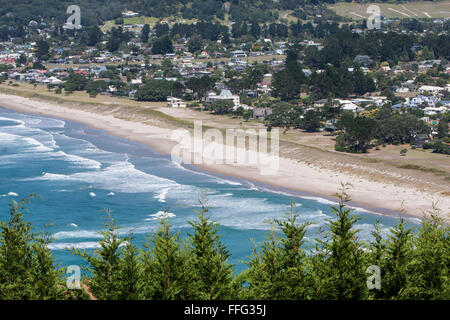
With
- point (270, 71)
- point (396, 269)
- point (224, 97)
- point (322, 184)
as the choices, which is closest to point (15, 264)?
point (396, 269)

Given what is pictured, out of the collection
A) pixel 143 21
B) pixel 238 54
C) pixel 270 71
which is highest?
pixel 143 21

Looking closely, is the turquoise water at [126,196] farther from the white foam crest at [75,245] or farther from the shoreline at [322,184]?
the shoreline at [322,184]

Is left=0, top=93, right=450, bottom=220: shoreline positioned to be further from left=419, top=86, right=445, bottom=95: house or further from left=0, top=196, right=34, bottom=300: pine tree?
left=419, top=86, right=445, bottom=95: house

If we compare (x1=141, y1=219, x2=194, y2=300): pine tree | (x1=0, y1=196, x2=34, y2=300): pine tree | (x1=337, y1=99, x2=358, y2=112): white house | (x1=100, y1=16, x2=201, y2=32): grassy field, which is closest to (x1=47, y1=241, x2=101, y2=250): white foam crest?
(x1=0, y1=196, x2=34, y2=300): pine tree

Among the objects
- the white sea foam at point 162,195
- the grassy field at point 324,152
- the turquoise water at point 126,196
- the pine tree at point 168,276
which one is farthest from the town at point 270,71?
the pine tree at point 168,276

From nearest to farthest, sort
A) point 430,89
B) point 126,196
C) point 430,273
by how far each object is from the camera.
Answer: point 430,273 < point 126,196 < point 430,89

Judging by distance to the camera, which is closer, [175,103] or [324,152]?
[324,152]

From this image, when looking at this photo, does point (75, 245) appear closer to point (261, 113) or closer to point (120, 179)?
point (120, 179)
